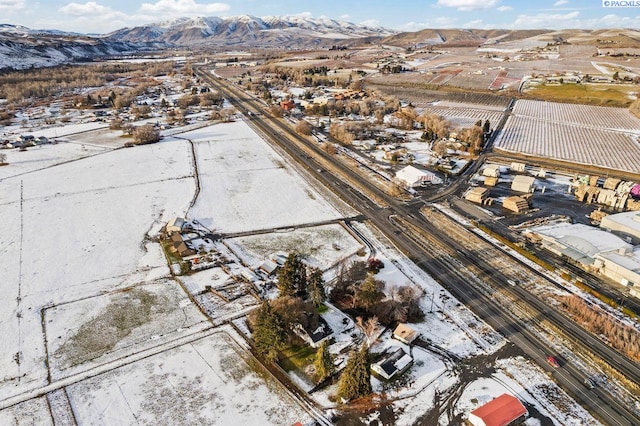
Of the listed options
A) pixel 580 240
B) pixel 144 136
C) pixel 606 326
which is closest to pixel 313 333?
pixel 606 326

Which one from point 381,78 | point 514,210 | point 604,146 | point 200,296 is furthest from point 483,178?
point 381,78

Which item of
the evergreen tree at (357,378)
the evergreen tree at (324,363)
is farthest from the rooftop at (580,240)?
the evergreen tree at (324,363)

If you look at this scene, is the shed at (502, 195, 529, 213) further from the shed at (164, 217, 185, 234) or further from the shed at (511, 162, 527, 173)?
the shed at (164, 217, 185, 234)

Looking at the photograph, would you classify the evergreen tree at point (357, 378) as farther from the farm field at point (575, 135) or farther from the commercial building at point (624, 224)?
the farm field at point (575, 135)

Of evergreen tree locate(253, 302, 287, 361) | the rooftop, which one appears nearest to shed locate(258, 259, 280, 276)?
evergreen tree locate(253, 302, 287, 361)

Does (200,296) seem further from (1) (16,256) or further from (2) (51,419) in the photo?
(1) (16,256)

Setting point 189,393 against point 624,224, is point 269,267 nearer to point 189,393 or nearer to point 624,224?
point 189,393
